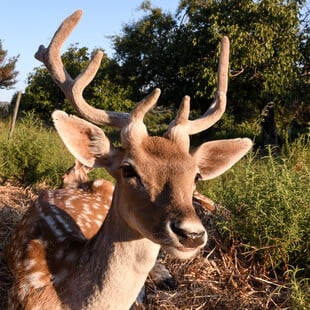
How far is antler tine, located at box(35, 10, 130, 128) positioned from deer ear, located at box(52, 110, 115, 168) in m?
0.12

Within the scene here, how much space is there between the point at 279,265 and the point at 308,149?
10.0ft

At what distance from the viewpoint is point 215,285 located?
369 centimetres

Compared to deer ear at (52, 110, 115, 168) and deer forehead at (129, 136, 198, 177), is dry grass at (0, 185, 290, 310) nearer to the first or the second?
deer ear at (52, 110, 115, 168)

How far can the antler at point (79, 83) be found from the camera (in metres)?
2.63

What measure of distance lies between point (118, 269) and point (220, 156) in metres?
0.87

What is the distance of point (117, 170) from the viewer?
265cm

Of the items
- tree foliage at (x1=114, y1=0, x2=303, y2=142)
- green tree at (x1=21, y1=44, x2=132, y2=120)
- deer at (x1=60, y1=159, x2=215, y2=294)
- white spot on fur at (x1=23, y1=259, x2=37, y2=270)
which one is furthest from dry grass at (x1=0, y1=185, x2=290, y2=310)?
green tree at (x1=21, y1=44, x2=132, y2=120)

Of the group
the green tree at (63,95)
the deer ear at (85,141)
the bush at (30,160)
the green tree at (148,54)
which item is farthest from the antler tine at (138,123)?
the green tree at (63,95)

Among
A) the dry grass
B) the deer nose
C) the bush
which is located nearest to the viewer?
the deer nose

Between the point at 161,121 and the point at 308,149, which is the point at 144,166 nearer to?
the point at 308,149

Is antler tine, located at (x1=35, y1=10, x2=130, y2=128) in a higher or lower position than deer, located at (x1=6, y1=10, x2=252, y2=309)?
higher

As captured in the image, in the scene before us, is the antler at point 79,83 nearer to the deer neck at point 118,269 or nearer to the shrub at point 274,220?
the deer neck at point 118,269

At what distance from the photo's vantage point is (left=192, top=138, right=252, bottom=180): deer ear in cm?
276

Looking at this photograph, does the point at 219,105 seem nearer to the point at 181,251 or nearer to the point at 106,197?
the point at 181,251
